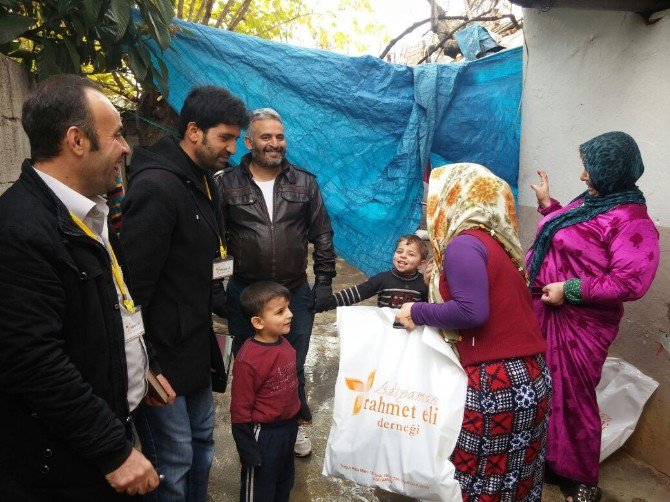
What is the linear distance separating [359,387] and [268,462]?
51 cm

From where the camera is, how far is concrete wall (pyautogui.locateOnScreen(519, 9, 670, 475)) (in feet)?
7.81

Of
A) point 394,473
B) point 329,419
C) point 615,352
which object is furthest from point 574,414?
point 329,419

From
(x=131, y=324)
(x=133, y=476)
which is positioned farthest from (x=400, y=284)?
(x=133, y=476)

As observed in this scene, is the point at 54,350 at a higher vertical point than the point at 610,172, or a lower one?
lower

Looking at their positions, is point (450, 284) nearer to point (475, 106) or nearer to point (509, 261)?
point (509, 261)

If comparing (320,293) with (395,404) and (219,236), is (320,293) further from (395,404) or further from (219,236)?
(395,404)

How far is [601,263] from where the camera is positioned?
6.97ft

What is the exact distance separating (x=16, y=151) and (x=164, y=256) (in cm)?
128

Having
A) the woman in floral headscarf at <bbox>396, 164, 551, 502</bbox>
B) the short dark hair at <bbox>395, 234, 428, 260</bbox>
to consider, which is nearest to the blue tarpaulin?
the short dark hair at <bbox>395, 234, 428, 260</bbox>

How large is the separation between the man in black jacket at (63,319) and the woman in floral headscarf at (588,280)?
1.92 metres

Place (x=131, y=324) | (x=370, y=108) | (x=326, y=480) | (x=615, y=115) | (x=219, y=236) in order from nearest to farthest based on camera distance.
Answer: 1. (x=131, y=324)
2. (x=219, y=236)
3. (x=326, y=480)
4. (x=615, y=115)
5. (x=370, y=108)

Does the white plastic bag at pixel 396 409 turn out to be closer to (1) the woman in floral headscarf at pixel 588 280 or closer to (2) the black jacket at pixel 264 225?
(2) the black jacket at pixel 264 225

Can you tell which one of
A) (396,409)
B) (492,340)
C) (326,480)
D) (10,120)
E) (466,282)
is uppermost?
(10,120)

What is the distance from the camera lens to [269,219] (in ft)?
8.13
